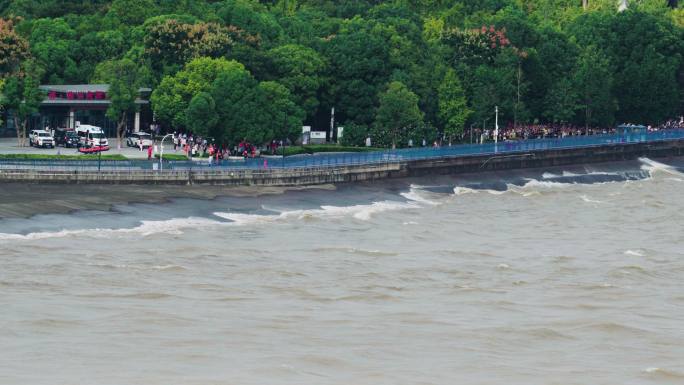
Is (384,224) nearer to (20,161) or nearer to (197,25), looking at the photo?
(20,161)

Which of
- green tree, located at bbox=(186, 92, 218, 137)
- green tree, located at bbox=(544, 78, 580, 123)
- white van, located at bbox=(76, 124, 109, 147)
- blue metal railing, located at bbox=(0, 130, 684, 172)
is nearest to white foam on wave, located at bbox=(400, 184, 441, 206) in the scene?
blue metal railing, located at bbox=(0, 130, 684, 172)

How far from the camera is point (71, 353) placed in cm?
5550

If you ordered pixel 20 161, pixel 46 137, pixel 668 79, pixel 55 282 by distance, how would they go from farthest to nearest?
pixel 668 79
pixel 46 137
pixel 20 161
pixel 55 282

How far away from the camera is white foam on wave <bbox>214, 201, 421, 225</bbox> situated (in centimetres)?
9769

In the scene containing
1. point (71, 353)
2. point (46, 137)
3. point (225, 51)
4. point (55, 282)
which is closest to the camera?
point (71, 353)

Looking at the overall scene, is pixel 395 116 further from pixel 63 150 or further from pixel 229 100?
pixel 63 150

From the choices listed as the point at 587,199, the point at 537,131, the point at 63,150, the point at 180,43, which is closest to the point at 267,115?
the point at 63,150

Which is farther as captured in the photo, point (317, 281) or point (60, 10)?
point (60, 10)

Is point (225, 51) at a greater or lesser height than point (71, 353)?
greater

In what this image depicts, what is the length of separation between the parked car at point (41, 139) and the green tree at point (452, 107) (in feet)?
153

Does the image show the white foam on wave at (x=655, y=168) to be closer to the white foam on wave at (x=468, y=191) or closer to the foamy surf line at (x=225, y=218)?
the white foam on wave at (x=468, y=191)

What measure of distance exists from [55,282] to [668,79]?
130873 mm

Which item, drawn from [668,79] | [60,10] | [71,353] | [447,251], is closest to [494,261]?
[447,251]

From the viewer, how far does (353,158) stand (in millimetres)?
128375
